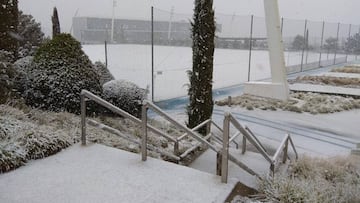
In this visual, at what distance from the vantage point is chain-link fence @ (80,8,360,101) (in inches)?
409

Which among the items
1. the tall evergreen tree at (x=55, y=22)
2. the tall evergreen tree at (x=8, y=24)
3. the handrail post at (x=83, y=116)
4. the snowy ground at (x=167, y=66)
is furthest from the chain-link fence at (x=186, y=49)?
the handrail post at (x=83, y=116)

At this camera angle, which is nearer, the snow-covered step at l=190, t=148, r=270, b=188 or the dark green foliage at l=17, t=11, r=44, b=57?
the snow-covered step at l=190, t=148, r=270, b=188

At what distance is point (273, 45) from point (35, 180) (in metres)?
9.07

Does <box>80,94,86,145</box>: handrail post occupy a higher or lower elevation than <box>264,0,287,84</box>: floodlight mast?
lower

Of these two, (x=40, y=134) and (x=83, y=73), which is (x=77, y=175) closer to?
(x=40, y=134)

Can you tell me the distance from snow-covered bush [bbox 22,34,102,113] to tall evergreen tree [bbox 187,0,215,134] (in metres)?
1.95

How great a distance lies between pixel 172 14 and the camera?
36.6 feet

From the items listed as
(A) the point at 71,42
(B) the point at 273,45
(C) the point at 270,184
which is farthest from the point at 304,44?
(C) the point at 270,184

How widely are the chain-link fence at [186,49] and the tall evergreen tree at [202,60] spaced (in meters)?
0.58

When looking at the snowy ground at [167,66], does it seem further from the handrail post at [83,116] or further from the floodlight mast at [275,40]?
the handrail post at [83,116]

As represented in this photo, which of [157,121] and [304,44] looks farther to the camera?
[304,44]

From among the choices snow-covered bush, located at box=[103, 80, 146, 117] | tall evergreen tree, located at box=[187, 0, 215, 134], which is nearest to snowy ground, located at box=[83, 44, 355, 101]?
tall evergreen tree, located at box=[187, 0, 215, 134]

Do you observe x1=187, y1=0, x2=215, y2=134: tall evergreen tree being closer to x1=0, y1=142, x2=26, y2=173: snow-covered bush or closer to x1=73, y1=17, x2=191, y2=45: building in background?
x1=73, y1=17, x2=191, y2=45: building in background

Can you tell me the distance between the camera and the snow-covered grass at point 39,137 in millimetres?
3393
